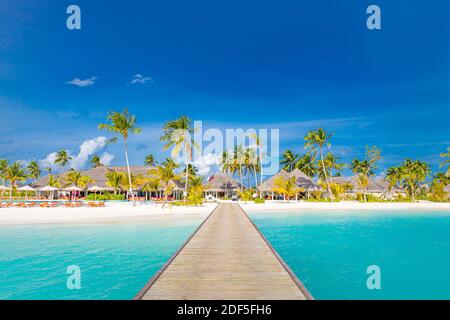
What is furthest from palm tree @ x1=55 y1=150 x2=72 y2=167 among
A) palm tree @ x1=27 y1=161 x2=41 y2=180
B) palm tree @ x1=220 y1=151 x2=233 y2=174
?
palm tree @ x1=220 y1=151 x2=233 y2=174

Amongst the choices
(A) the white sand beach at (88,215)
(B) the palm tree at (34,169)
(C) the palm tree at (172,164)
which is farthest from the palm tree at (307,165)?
(B) the palm tree at (34,169)

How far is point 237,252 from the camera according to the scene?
8406mm

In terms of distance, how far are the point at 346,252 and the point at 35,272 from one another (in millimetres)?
11249

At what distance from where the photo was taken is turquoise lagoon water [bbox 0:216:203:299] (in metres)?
7.41

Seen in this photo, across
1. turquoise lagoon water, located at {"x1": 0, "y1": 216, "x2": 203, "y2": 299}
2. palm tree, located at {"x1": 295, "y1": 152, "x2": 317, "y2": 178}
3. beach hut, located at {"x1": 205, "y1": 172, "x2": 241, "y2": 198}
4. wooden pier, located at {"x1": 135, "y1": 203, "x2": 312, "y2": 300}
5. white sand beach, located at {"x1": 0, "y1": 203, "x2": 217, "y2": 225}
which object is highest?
palm tree, located at {"x1": 295, "y1": 152, "x2": 317, "y2": 178}

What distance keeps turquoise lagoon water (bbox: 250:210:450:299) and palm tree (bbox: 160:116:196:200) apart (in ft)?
56.4

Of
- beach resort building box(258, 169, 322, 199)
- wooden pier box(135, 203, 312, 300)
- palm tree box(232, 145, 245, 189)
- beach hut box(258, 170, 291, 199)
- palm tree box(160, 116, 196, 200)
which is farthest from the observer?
palm tree box(232, 145, 245, 189)

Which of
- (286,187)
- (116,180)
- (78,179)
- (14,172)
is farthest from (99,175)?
(286,187)

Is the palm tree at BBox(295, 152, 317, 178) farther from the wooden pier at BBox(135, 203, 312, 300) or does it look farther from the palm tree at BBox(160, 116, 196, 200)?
the wooden pier at BBox(135, 203, 312, 300)

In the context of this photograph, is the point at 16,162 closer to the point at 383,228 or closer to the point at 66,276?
the point at 66,276

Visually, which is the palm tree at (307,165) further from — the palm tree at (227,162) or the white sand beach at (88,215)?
the white sand beach at (88,215)

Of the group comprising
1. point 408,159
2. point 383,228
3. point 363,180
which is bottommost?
point 383,228

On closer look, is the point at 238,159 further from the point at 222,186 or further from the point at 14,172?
the point at 14,172
